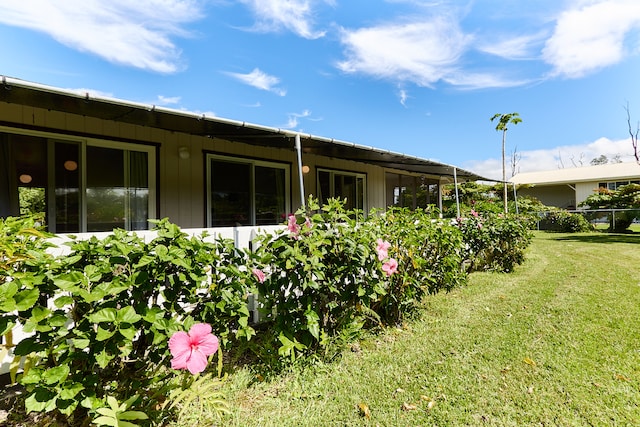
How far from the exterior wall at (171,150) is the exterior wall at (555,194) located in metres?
26.7

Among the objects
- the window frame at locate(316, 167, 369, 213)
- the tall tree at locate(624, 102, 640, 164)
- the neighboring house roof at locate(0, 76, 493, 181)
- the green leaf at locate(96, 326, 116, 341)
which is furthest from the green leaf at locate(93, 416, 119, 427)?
the tall tree at locate(624, 102, 640, 164)

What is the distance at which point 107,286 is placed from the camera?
4.79ft

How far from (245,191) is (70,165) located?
298 centimetres

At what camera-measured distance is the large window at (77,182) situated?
4.36m

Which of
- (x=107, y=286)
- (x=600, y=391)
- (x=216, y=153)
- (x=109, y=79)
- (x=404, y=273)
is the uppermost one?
(x=109, y=79)

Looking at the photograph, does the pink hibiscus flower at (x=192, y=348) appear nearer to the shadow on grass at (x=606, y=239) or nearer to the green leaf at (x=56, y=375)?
the green leaf at (x=56, y=375)

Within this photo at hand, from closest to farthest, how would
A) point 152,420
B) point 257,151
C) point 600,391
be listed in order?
point 152,420, point 600,391, point 257,151

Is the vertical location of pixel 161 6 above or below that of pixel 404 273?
above

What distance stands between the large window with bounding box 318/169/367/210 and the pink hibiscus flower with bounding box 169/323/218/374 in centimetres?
678

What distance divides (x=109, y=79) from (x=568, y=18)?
492 inches

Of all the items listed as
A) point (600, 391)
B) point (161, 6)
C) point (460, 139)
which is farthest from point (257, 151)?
point (460, 139)

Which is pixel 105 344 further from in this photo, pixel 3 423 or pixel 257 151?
pixel 257 151

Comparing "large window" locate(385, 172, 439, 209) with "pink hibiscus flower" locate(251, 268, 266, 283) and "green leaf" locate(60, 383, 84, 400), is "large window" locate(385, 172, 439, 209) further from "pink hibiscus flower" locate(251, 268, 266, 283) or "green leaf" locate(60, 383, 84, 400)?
"green leaf" locate(60, 383, 84, 400)

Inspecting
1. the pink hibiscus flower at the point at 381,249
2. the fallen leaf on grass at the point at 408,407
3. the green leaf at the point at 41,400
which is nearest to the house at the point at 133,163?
the pink hibiscus flower at the point at 381,249
